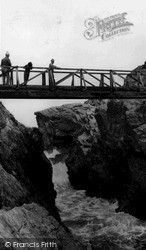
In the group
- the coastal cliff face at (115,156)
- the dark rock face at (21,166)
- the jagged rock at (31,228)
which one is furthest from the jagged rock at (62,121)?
the jagged rock at (31,228)

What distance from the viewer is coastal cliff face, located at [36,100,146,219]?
28750mm

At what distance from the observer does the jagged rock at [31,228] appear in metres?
14.0

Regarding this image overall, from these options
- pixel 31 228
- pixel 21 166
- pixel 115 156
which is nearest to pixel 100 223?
pixel 115 156

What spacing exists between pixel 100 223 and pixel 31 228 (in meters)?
14.6

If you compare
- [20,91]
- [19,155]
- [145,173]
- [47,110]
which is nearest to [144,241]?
[145,173]

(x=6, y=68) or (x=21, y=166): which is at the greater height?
(x=6, y=68)

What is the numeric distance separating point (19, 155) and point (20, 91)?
4.65m

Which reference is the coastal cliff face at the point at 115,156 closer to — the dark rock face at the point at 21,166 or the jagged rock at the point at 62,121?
the jagged rock at the point at 62,121

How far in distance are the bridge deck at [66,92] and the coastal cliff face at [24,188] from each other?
332 centimetres

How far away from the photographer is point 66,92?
18453mm

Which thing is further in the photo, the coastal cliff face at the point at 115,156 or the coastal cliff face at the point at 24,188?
the coastal cliff face at the point at 115,156

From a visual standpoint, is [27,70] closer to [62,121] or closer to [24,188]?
[24,188]

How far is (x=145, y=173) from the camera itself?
28281 mm

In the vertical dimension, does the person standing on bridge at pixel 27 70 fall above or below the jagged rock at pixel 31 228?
above
